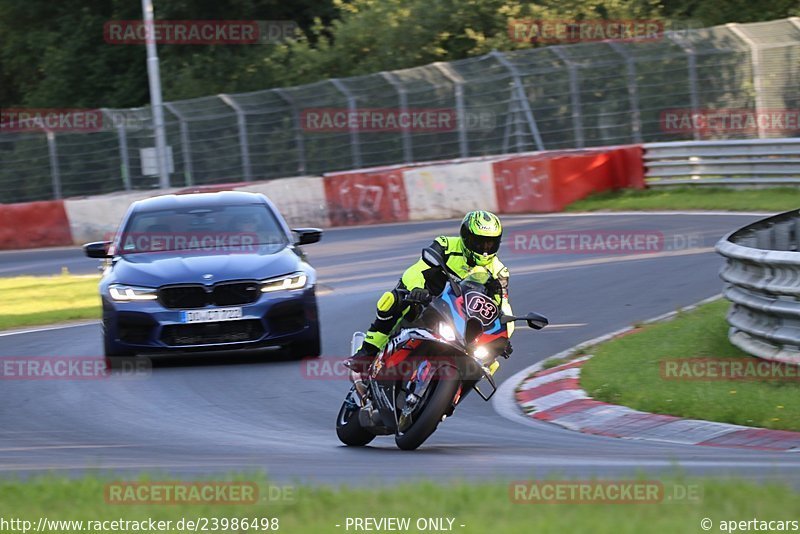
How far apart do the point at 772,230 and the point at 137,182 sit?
73.2ft

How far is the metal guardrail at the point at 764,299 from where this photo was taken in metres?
9.66

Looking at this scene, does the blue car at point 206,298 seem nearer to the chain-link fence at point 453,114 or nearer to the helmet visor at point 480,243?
the helmet visor at point 480,243

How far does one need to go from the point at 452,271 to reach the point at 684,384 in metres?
2.63

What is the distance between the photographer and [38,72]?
179ft

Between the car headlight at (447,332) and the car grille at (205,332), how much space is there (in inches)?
174

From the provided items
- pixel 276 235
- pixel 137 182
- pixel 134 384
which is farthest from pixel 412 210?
pixel 134 384

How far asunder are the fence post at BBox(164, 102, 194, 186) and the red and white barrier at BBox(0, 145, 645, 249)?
10.9ft

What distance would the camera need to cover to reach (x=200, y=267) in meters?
12.1

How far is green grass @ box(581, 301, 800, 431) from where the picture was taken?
29.1 ft

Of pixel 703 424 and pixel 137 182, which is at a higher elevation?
pixel 703 424

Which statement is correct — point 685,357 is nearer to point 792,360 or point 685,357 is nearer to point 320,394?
point 792,360
